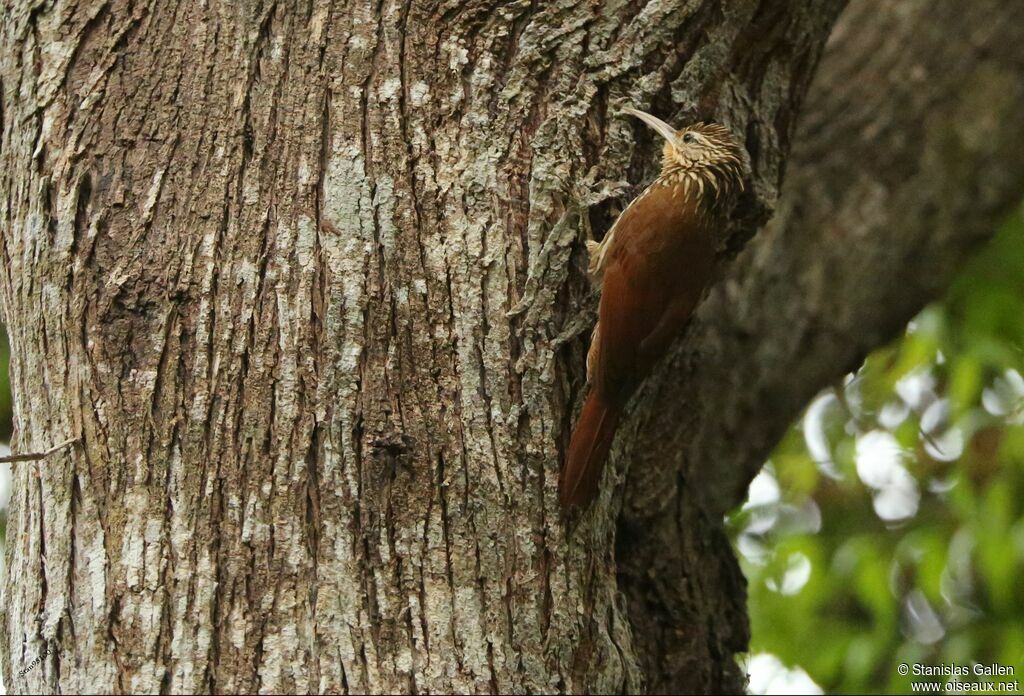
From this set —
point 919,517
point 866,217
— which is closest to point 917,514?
point 919,517

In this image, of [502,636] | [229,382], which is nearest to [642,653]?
[502,636]

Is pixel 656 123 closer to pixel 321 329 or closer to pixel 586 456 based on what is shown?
pixel 586 456

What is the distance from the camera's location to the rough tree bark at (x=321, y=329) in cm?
226

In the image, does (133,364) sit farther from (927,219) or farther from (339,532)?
(927,219)

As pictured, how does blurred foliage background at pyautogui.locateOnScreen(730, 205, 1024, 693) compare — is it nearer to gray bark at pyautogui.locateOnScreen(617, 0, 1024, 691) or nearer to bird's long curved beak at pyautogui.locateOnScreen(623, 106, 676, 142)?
gray bark at pyautogui.locateOnScreen(617, 0, 1024, 691)

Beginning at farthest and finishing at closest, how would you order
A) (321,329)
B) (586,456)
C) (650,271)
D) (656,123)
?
(650,271) → (656,123) → (586,456) → (321,329)

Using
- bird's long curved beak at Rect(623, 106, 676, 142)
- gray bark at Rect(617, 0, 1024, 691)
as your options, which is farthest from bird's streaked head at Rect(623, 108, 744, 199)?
gray bark at Rect(617, 0, 1024, 691)

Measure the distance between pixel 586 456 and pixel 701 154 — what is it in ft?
3.85

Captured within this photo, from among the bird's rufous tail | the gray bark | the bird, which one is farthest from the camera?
the gray bark

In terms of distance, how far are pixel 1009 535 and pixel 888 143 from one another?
1.42 metres

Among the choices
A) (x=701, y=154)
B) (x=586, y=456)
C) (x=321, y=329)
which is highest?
(x=701, y=154)

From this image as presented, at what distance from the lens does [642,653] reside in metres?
2.96

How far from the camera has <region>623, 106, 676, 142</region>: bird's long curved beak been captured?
2.76 metres

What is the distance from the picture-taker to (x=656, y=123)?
111 inches
